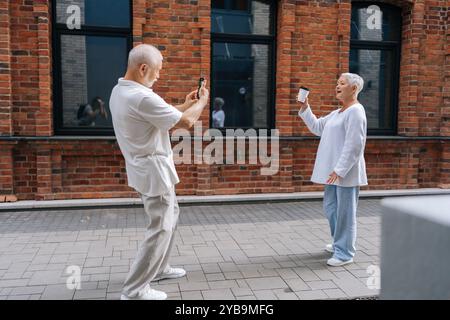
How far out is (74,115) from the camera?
23.6ft

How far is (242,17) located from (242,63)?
31.2 inches

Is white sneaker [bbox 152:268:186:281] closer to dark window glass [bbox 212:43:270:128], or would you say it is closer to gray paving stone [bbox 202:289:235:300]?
gray paving stone [bbox 202:289:235:300]

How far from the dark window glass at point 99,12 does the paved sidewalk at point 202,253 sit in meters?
3.06

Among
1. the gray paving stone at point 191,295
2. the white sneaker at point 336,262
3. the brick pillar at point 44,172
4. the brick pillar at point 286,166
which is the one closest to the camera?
the gray paving stone at point 191,295

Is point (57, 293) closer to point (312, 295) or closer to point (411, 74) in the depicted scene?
point (312, 295)

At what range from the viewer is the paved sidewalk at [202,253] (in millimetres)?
3850

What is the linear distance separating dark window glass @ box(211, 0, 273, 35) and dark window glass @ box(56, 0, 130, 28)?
1496 millimetres

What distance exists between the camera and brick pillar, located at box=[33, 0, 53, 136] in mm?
6648

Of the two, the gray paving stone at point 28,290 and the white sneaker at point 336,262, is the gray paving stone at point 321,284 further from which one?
the gray paving stone at point 28,290

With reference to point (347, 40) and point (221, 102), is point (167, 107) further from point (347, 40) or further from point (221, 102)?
point (347, 40)

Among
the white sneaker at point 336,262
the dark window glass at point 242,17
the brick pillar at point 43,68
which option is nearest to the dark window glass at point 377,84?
the dark window glass at point 242,17

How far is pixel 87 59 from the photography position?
23.5 feet

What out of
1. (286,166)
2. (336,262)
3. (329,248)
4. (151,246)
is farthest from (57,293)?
(286,166)
